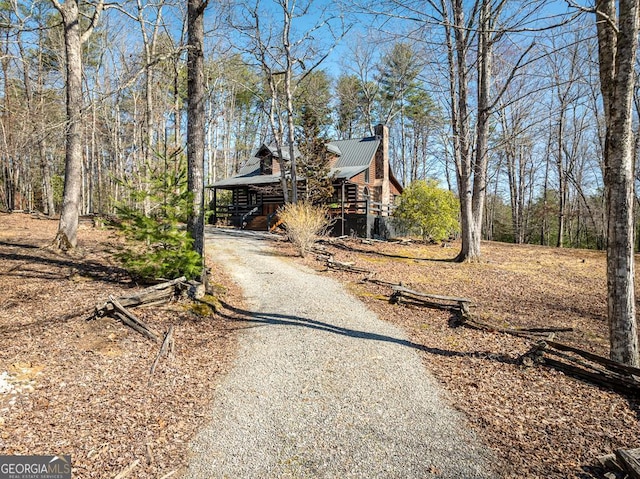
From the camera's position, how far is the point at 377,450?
3322 millimetres

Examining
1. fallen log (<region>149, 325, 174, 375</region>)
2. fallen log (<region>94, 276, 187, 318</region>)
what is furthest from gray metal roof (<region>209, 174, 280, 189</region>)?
fallen log (<region>149, 325, 174, 375</region>)

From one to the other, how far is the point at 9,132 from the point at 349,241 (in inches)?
835

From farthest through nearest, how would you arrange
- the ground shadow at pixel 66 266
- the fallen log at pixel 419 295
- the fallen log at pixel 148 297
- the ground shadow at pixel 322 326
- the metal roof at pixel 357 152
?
1. the metal roof at pixel 357 152
2. the fallen log at pixel 419 295
3. the ground shadow at pixel 66 266
4. the fallen log at pixel 148 297
5. the ground shadow at pixel 322 326

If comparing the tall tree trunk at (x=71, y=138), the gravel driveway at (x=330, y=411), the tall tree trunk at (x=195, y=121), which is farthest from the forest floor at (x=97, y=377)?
the tall tree trunk at (x=71, y=138)

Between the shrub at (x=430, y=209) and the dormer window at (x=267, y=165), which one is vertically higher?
the dormer window at (x=267, y=165)

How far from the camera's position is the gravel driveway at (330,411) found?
3.13 metres

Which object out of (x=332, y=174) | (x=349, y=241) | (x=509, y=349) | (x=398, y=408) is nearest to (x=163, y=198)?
(x=398, y=408)

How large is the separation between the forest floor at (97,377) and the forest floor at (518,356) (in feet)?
10.2

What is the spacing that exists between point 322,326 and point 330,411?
8.39ft

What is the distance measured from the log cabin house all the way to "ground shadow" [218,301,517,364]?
15004mm

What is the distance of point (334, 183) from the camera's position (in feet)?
73.8

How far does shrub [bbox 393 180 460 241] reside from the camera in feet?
60.0

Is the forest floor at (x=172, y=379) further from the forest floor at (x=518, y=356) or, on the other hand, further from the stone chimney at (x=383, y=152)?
the stone chimney at (x=383, y=152)

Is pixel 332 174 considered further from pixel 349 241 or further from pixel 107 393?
pixel 107 393
